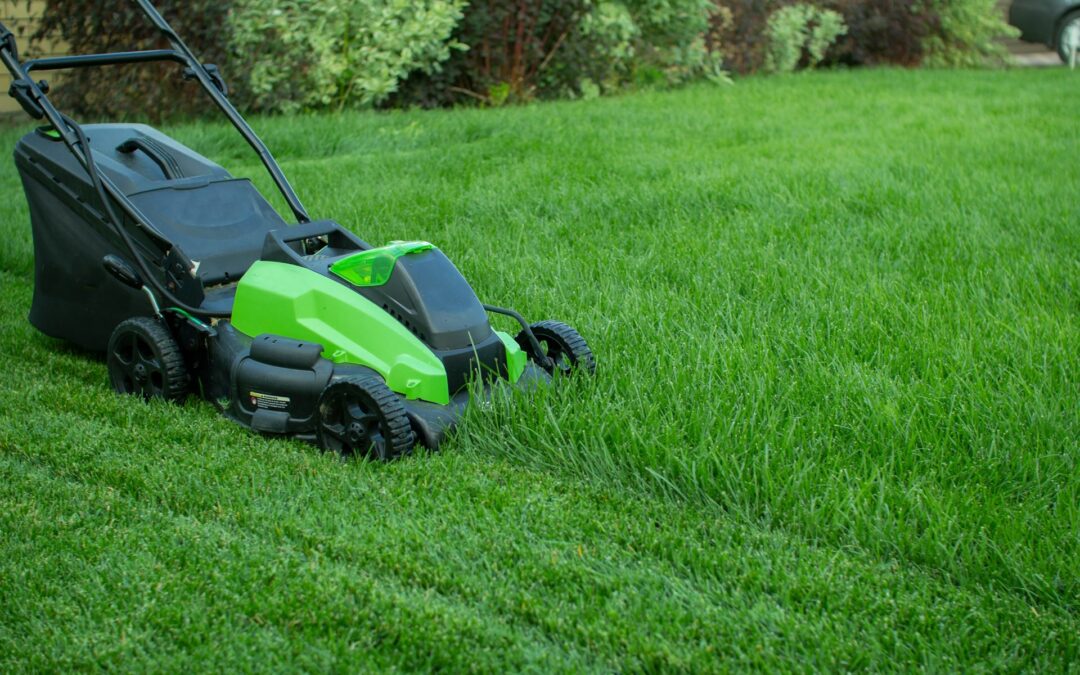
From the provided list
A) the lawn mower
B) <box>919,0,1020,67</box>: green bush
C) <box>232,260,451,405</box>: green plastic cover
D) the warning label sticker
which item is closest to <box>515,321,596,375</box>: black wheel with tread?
the lawn mower

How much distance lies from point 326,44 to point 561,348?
17.8 ft

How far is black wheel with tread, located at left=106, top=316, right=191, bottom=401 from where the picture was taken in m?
3.38

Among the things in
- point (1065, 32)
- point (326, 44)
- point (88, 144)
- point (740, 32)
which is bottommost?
point (88, 144)

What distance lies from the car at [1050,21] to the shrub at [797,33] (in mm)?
3644

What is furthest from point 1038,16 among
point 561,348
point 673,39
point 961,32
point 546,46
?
point 561,348

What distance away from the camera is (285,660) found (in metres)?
2.13

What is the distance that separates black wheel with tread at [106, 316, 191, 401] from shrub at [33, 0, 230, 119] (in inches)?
200

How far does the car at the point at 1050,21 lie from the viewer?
48.8ft

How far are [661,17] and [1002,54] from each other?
6.56 m

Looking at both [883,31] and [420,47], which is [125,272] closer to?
[420,47]

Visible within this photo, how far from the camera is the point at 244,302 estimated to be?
3.30 metres

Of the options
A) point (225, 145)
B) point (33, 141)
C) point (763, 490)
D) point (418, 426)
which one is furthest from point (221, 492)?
point (225, 145)

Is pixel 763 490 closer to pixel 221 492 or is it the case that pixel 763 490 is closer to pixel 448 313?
pixel 448 313

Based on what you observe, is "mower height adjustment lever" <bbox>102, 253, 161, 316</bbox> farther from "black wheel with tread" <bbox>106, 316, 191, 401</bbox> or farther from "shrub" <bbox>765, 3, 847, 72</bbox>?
"shrub" <bbox>765, 3, 847, 72</bbox>
